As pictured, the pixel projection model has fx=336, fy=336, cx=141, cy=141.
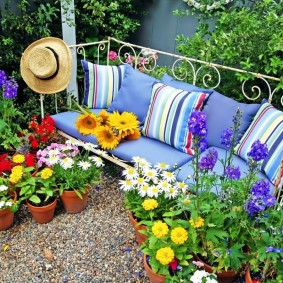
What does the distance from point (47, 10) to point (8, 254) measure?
2.38 metres

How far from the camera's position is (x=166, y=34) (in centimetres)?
400

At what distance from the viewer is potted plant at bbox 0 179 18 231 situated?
7.05 ft

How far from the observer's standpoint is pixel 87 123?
2.76 m

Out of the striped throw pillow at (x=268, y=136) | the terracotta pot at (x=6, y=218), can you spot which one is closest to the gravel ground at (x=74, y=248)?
the terracotta pot at (x=6, y=218)

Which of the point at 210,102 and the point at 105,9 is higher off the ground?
the point at 105,9

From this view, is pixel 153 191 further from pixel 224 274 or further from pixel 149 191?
pixel 224 274

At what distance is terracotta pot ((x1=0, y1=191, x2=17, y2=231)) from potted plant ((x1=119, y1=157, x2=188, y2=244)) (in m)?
0.78

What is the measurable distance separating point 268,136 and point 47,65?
1814 millimetres

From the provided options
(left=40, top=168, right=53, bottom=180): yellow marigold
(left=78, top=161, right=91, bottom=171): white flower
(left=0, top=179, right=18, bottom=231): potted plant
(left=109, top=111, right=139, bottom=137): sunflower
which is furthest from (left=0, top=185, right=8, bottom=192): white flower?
(left=109, top=111, right=139, bottom=137): sunflower

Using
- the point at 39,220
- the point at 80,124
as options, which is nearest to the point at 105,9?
the point at 80,124

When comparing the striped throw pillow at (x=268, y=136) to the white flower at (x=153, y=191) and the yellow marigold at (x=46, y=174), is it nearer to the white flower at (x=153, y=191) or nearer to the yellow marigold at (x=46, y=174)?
the white flower at (x=153, y=191)

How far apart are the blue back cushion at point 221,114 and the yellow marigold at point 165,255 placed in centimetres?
106

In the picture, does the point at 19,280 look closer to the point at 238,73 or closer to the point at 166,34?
the point at 238,73

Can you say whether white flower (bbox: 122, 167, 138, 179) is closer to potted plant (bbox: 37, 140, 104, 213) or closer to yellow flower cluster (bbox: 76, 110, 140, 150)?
potted plant (bbox: 37, 140, 104, 213)
